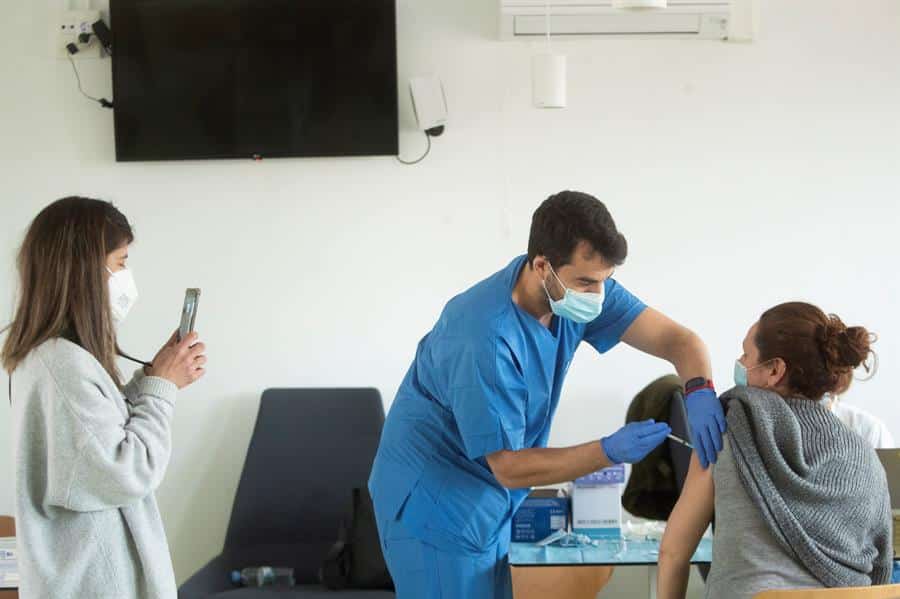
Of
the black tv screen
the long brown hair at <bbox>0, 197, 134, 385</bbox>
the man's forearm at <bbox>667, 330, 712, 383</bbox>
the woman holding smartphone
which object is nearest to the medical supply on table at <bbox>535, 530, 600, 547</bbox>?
the man's forearm at <bbox>667, 330, 712, 383</bbox>

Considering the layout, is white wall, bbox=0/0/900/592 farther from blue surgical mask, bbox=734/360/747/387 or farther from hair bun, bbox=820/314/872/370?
hair bun, bbox=820/314/872/370

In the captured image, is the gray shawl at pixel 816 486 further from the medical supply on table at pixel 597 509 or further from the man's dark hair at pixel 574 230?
the medical supply on table at pixel 597 509

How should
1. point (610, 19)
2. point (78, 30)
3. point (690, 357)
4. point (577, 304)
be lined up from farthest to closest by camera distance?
point (78, 30)
point (610, 19)
point (690, 357)
point (577, 304)

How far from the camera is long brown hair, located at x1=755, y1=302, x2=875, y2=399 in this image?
5.83 feet

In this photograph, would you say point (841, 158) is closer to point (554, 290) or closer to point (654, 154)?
point (654, 154)

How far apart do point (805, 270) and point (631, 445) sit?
190 centimetres

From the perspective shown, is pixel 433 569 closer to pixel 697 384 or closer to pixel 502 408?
pixel 502 408

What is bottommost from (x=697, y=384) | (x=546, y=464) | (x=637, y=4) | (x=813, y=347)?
(x=546, y=464)

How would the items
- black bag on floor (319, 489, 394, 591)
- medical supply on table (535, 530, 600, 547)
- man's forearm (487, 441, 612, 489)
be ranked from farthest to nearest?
black bag on floor (319, 489, 394, 591)
medical supply on table (535, 530, 600, 547)
man's forearm (487, 441, 612, 489)

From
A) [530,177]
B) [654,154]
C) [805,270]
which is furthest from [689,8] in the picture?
[805,270]

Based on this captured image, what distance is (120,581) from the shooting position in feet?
5.60

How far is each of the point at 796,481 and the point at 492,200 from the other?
1.97 metres

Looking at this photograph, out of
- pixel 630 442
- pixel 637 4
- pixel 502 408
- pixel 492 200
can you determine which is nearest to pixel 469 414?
pixel 502 408

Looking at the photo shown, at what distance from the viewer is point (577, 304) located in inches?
78.8
